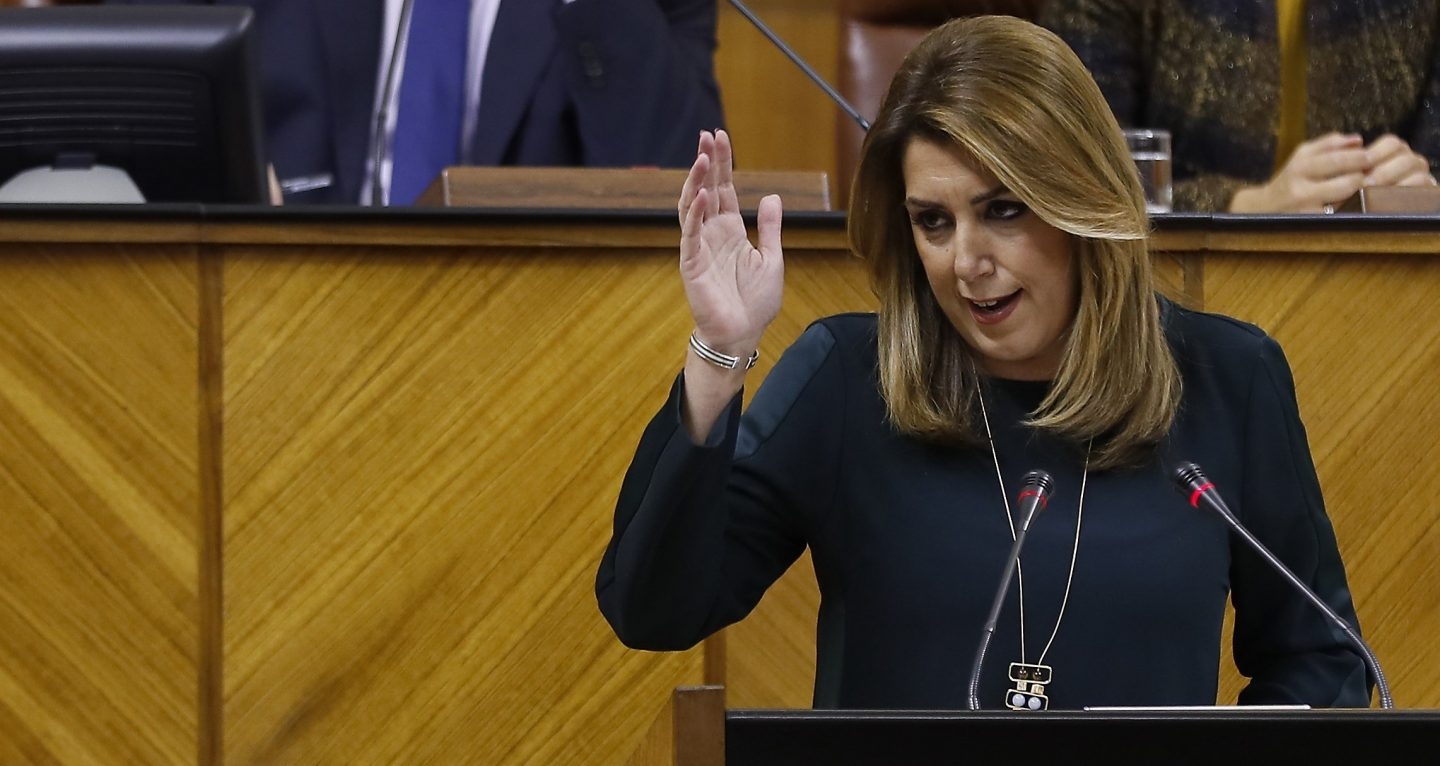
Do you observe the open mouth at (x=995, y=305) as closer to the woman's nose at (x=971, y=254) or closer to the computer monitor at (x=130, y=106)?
the woman's nose at (x=971, y=254)

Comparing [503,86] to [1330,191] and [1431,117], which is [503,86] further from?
[1431,117]

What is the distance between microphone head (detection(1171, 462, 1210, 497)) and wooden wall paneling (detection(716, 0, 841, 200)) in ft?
7.93

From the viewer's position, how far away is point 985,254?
1521 millimetres

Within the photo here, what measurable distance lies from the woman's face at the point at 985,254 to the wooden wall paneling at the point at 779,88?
2.24 metres

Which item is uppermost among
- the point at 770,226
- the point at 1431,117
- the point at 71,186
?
the point at 1431,117

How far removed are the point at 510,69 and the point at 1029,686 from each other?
1.34 metres

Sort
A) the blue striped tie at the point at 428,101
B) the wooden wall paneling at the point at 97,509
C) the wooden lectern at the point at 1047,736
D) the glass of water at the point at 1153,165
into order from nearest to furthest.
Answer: the wooden lectern at the point at 1047,736 → the wooden wall paneling at the point at 97,509 → the glass of water at the point at 1153,165 → the blue striped tie at the point at 428,101

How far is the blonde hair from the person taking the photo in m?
1.48

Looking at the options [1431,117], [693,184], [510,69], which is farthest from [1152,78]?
[693,184]

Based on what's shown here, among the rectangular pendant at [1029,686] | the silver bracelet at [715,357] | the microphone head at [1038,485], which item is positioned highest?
the silver bracelet at [715,357]

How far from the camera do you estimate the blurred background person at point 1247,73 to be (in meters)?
2.54

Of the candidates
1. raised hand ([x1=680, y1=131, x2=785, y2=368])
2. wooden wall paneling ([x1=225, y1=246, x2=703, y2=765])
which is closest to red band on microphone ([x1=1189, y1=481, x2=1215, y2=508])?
raised hand ([x1=680, y1=131, x2=785, y2=368])

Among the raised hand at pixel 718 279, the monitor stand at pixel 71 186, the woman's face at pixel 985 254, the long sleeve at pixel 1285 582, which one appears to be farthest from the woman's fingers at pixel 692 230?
the monitor stand at pixel 71 186

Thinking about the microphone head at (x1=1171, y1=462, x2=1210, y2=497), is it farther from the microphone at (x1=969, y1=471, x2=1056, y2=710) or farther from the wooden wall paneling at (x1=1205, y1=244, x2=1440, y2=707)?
the wooden wall paneling at (x1=1205, y1=244, x2=1440, y2=707)
